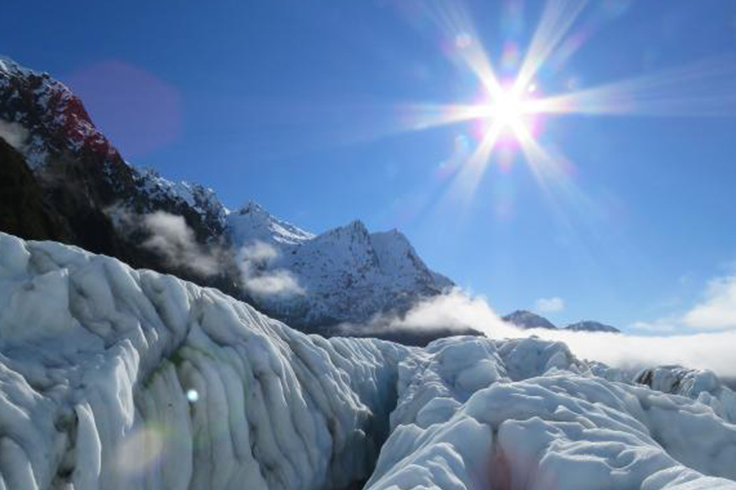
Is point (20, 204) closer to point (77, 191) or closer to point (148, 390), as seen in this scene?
point (77, 191)

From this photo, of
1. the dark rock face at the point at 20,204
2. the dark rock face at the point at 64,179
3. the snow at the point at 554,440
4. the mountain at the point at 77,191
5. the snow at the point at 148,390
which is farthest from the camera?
the mountain at the point at 77,191

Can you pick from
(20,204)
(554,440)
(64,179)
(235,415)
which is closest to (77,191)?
(64,179)

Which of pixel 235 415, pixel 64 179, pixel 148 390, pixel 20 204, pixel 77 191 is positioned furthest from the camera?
pixel 64 179

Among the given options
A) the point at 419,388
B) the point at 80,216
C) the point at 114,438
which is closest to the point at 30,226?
the point at 80,216

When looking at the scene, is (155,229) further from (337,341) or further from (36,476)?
(36,476)

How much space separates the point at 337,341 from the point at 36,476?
12.0 metres

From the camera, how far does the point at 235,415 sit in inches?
452

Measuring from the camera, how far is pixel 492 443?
997 centimetres

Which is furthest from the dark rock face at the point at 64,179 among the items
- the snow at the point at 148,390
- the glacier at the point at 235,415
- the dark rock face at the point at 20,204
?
the glacier at the point at 235,415

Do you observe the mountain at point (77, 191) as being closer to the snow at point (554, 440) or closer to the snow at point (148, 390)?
the snow at point (148, 390)

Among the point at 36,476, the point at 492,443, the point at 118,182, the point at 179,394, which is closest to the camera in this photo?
the point at 36,476

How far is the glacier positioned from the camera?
27.0ft

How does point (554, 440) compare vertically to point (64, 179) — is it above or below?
below

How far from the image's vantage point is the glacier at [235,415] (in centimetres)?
824
